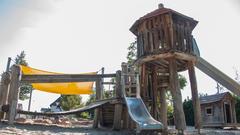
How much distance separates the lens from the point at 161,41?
11.0 metres

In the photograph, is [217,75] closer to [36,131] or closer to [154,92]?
[154,92]

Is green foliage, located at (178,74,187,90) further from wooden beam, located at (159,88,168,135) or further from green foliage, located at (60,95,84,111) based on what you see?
green foliage, located at (60,95,84,111)

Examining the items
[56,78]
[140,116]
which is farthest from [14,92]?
[140,116]

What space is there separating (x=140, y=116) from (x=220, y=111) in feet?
46.2

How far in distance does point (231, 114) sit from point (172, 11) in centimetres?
1285

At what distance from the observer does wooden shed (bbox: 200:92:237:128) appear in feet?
63.8

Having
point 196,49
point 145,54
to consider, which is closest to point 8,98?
point 145,54

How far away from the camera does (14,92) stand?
8820mm

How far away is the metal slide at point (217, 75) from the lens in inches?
453

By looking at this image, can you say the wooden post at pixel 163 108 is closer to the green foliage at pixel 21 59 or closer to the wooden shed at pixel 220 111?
the wooden shed at pixel 220 111

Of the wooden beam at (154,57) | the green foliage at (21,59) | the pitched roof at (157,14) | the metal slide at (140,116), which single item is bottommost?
the metal slide at (140,116)

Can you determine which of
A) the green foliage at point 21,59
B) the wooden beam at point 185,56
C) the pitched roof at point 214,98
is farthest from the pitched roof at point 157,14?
the green foliage at point 21,59

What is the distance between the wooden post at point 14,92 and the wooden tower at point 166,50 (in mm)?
5182

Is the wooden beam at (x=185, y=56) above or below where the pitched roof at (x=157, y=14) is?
below
